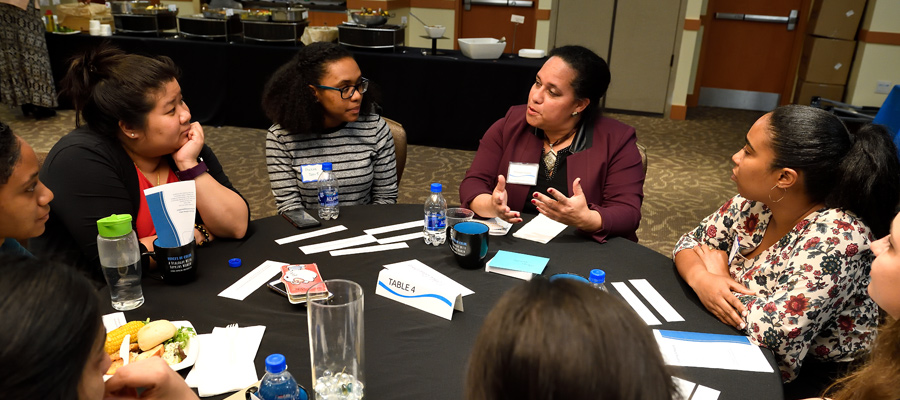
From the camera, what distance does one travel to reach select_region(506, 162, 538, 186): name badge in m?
2.42

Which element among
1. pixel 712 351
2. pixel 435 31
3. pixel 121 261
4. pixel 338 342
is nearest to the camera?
pixel 338 342

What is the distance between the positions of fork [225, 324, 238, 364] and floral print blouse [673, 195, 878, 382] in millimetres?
1210

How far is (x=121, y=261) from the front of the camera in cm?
153

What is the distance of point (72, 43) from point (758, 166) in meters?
6.24

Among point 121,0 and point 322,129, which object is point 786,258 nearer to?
point 322,129

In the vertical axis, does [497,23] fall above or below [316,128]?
above

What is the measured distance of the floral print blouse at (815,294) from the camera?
1458mm

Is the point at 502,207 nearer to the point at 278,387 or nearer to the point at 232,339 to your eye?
the point at 232,339

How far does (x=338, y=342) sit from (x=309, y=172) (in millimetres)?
1357

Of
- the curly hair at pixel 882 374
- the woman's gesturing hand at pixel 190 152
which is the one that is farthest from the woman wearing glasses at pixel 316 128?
the curly hair at pixel 882 374

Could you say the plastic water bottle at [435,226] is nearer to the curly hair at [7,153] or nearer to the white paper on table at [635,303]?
the white paper on table at [635,303]

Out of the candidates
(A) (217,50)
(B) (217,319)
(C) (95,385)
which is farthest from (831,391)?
(A) (217,50)

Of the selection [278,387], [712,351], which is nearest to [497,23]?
[712,351]

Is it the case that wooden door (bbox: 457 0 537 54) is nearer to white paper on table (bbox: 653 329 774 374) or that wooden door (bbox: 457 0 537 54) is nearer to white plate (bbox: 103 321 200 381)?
white paper on table (bbox: 653 329 774 374)
